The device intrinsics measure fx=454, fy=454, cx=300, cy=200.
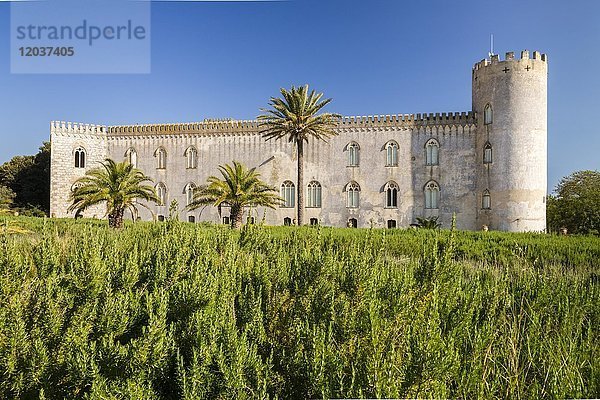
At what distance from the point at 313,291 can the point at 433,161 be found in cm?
2450

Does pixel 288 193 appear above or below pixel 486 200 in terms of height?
above

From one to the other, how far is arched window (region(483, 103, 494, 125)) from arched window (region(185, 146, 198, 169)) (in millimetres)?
18453

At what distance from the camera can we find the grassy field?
2.91m

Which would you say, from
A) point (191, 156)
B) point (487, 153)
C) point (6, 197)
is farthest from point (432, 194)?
point (6, 197)

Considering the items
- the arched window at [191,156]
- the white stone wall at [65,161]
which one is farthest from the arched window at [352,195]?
the white stone wall at [65,161]

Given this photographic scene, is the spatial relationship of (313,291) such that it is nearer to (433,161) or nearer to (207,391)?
(207,391)

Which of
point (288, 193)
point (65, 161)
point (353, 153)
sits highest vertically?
point (353, 153)

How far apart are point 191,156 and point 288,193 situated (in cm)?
734

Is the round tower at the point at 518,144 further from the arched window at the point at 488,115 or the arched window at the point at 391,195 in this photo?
the arched window at the point at 391,195

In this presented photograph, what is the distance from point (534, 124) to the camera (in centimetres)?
2508

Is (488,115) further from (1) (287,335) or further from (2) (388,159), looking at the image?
(1) (287,335)

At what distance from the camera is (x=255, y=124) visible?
98.4ft

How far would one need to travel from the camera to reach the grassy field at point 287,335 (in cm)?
291

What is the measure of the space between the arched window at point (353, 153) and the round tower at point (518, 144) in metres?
7.86
